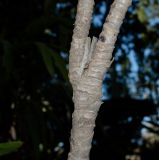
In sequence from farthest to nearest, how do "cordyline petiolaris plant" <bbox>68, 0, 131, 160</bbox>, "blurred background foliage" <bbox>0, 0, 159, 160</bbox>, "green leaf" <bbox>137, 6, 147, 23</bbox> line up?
"green leaf" <bbox>137, 6, 147, 23</bbox>
"blurred background foliage" <bbox>0, 0, 159, 160</bbox>
"cordyline petiolaris plant" <bbox>68, 0, 131, 160</bbox>

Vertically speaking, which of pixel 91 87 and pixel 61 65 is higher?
pixel 61 65

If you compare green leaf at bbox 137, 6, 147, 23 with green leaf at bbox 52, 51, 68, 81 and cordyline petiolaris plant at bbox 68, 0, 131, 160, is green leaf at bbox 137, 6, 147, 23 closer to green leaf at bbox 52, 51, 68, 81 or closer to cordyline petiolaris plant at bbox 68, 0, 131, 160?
green leaf at bbox 52, 51, 68, 81

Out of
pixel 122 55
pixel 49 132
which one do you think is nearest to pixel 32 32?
pixel 49 132

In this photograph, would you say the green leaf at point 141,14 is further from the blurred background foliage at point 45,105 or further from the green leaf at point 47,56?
the green leaf at point 47,56

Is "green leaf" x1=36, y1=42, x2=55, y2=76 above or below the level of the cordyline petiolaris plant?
above

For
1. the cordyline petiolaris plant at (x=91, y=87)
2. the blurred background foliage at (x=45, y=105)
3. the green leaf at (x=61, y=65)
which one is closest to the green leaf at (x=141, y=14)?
the blurred background foliage at (x=45, y=105)

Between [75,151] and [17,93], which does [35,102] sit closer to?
[17,93]

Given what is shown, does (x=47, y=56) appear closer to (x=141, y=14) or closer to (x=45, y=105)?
(x=45, y=105)

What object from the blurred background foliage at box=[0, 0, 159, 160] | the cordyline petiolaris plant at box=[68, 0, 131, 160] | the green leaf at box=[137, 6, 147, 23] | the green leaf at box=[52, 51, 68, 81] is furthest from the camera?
the green leaf at box=[137, 6, 147, 23]

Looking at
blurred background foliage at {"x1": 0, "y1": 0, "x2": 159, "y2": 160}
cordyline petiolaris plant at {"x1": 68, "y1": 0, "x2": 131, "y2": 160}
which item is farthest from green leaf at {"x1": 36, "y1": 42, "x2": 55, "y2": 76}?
cordyline petiolaris plant at {"x1": 68, "y1": 0, "x2": 131, "y2": 160}

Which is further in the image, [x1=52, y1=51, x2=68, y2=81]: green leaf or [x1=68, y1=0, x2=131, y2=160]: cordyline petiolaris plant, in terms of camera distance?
[x1=52, y1=51, x2=68, y2=81]: green leaf

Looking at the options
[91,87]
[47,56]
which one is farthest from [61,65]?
[91,87]
